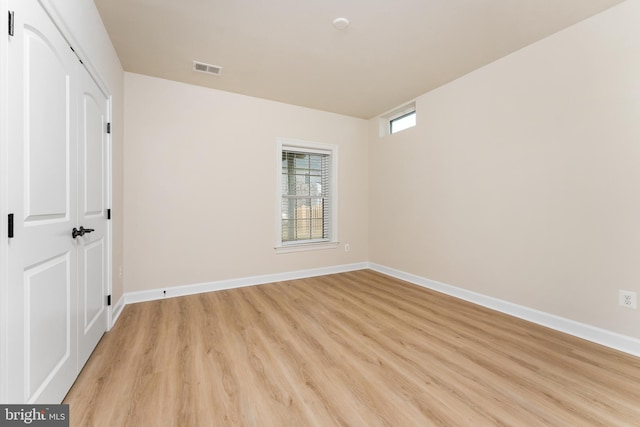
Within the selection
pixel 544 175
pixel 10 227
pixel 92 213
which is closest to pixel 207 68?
pixel 92 213

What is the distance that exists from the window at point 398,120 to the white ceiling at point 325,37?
2.08ft

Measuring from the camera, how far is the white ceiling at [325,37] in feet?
7.05

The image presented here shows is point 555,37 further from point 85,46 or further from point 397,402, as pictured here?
point 85,46

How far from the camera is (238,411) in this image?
1.46 m

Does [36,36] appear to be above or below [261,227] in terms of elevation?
above

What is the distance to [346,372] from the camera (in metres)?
1.82

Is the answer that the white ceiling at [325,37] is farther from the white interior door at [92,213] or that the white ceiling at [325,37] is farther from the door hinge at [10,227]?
the door hinge at [10,227]

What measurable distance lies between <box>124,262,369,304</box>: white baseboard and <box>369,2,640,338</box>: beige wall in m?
1.54

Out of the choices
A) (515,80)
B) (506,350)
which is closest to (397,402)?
(506,350)

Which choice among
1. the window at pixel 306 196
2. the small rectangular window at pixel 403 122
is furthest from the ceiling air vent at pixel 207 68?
the small rectangular window at pixel 403 122

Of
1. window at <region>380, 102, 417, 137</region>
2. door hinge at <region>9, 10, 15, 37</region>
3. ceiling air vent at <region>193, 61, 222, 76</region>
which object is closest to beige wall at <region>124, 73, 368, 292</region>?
ceiling air vent at <region>193, 61, 222, 76</region>

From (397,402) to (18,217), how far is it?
2.07 m

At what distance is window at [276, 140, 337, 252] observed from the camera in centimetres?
425

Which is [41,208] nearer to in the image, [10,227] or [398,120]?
[10,227]
